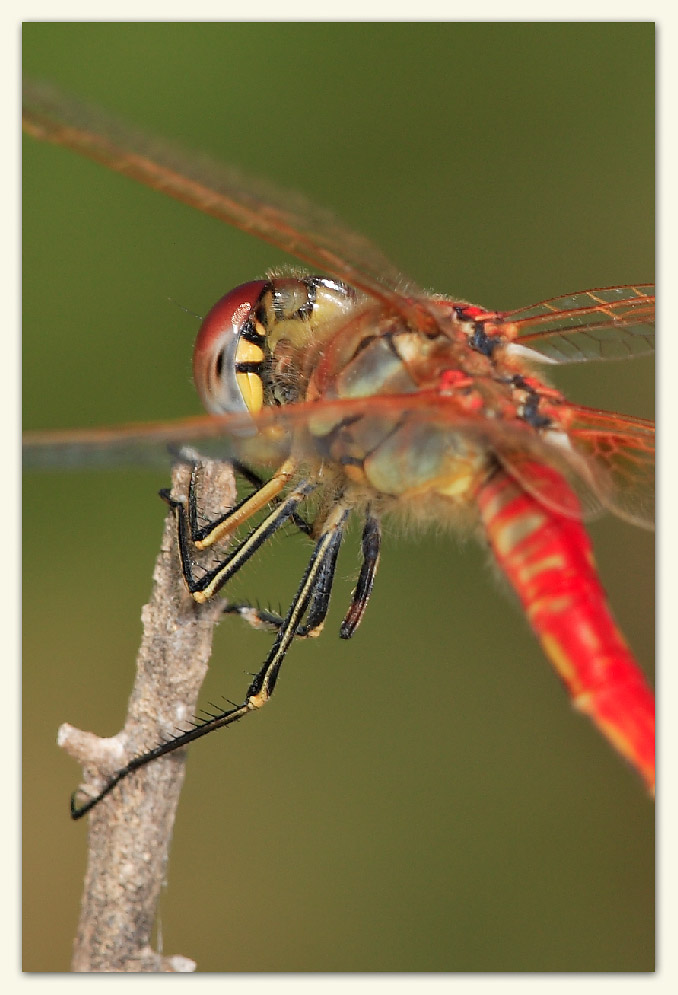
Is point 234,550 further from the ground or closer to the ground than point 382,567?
closer to the ground

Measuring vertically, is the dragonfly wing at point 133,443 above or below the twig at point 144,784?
above

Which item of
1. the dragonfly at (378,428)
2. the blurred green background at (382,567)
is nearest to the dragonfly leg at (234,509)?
the dragonfly at (378,428)

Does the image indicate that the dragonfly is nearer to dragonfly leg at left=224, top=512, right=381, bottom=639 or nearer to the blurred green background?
A: dragonfly leg at left=224, top=512, right=381, bottom=639

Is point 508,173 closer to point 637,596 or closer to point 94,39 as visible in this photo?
point 94,39

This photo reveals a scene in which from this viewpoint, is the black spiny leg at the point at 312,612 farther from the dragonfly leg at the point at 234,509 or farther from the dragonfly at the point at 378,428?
the dragonfly leg at the point at 234,509

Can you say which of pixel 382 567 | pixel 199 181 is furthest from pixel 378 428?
pixel 382 567

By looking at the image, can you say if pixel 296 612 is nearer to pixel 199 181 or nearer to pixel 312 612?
pixel 312 612

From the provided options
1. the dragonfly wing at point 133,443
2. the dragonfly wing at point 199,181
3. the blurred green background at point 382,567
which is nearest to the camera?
the dragonfly wing at point 133,443

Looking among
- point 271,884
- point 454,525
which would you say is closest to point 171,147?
point 454,525
